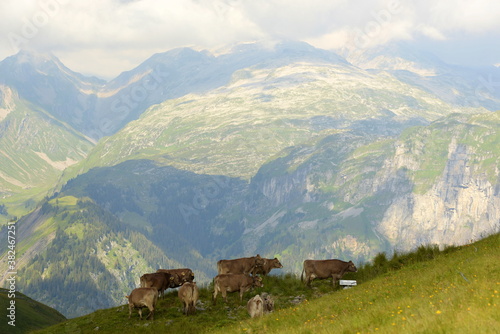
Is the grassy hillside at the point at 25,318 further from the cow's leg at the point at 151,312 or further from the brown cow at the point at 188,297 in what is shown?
the brown cow at the point at 188,297

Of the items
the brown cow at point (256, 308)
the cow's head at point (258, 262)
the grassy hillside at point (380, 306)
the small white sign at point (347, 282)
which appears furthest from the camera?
the cow's head at point (258, 262)

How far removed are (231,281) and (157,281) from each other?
7275 millimetres

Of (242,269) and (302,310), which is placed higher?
(242,269)

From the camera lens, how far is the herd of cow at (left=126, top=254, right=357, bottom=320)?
32500 mm

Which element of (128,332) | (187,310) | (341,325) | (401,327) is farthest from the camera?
(187,310)

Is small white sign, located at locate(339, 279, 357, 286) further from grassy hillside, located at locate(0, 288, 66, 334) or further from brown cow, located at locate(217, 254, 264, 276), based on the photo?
grassy hillside, located at locate(0, 288, 66, 334)

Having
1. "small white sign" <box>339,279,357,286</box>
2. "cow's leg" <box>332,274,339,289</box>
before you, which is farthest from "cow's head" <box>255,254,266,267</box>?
"small white sign" <box>339,279,357,286</box>

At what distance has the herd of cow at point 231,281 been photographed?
32.5 m

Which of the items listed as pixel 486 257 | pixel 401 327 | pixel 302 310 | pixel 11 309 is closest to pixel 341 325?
pixel 401 327

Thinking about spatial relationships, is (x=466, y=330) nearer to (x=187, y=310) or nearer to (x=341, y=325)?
(x=341, y=325)

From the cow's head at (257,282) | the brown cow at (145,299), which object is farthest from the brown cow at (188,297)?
the cow's head at (257,282)

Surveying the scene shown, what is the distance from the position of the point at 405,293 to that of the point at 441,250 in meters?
17.5

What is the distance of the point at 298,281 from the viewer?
128ft

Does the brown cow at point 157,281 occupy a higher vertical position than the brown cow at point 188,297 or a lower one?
higher
